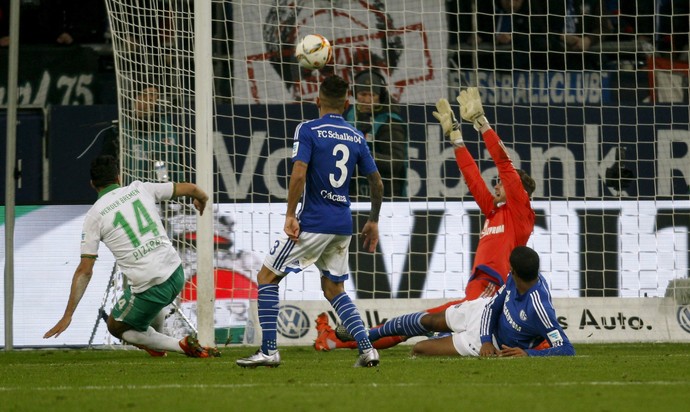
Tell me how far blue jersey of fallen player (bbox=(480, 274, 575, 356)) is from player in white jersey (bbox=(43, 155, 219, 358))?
2138 millimetres

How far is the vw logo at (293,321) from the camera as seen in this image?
10.5 metres

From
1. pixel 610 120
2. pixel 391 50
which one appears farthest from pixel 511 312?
pixel 391 50

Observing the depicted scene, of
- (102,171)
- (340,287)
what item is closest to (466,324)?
(340,287)

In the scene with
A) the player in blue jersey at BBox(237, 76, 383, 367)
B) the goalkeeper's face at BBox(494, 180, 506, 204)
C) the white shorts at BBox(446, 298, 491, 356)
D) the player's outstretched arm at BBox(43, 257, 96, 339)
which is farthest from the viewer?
the goalkeeper's face at BBox(494, 180, 506, 204)

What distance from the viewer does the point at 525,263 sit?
7574mm

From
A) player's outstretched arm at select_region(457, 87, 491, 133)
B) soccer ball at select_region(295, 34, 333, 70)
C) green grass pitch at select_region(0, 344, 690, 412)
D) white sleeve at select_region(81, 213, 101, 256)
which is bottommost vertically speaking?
green grass pitch at select_region(0, 344, 690, 412)

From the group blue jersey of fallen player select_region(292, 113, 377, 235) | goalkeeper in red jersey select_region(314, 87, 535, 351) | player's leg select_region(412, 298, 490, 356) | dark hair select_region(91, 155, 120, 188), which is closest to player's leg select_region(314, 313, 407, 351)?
goalkeeper in red jersey select_region(314, 87, 535, 351)

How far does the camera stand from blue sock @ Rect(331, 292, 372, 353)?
23.0 ft

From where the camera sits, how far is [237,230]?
35.9 ft

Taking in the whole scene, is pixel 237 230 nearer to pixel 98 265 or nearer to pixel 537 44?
pixel 98 265

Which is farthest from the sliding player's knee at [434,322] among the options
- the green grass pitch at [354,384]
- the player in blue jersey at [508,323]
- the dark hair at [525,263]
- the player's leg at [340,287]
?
the player's leg at [340,287]

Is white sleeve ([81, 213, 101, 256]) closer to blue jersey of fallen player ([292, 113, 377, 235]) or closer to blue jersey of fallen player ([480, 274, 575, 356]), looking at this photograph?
blue jersey of fallen player ([292, 113, 377, 235])

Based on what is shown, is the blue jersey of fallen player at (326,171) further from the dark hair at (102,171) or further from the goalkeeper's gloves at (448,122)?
the goalkeeper's gloves at (448,122)

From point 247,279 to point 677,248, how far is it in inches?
161
